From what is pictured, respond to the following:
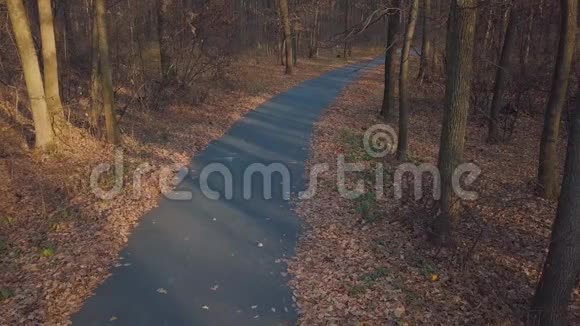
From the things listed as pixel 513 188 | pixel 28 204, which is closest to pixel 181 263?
pixel 28 204

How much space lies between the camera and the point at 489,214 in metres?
9.88

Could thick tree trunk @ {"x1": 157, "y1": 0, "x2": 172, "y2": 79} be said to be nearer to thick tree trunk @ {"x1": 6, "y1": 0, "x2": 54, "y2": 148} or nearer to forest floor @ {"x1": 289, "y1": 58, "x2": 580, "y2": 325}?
thick tree trunk @ {"x1": 6, "y1": 0, "x2": 54, "y2": 148}

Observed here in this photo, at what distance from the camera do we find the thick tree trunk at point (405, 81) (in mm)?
11180

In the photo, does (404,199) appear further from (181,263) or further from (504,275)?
(181,263)

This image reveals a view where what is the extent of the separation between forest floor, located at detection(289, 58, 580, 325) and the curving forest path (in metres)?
0.51

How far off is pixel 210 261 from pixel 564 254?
209 inches

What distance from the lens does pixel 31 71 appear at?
1155cm

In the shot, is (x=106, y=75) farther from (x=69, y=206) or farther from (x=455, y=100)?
(x=455, y=100)

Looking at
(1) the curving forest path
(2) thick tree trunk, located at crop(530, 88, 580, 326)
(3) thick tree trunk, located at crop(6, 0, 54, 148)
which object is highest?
(3) thick tree trunk, located at crop(6, 0, 54, 148)

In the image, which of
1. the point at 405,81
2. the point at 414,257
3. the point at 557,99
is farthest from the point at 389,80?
the point at 414,257

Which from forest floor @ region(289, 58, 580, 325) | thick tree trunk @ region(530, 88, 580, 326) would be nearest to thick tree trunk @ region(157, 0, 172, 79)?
forest floor @ region(289, 58, 580, 325)

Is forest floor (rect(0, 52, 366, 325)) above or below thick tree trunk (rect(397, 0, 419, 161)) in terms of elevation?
below

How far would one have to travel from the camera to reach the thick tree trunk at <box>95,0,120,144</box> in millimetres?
12383

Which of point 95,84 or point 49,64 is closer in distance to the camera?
point 49,64
